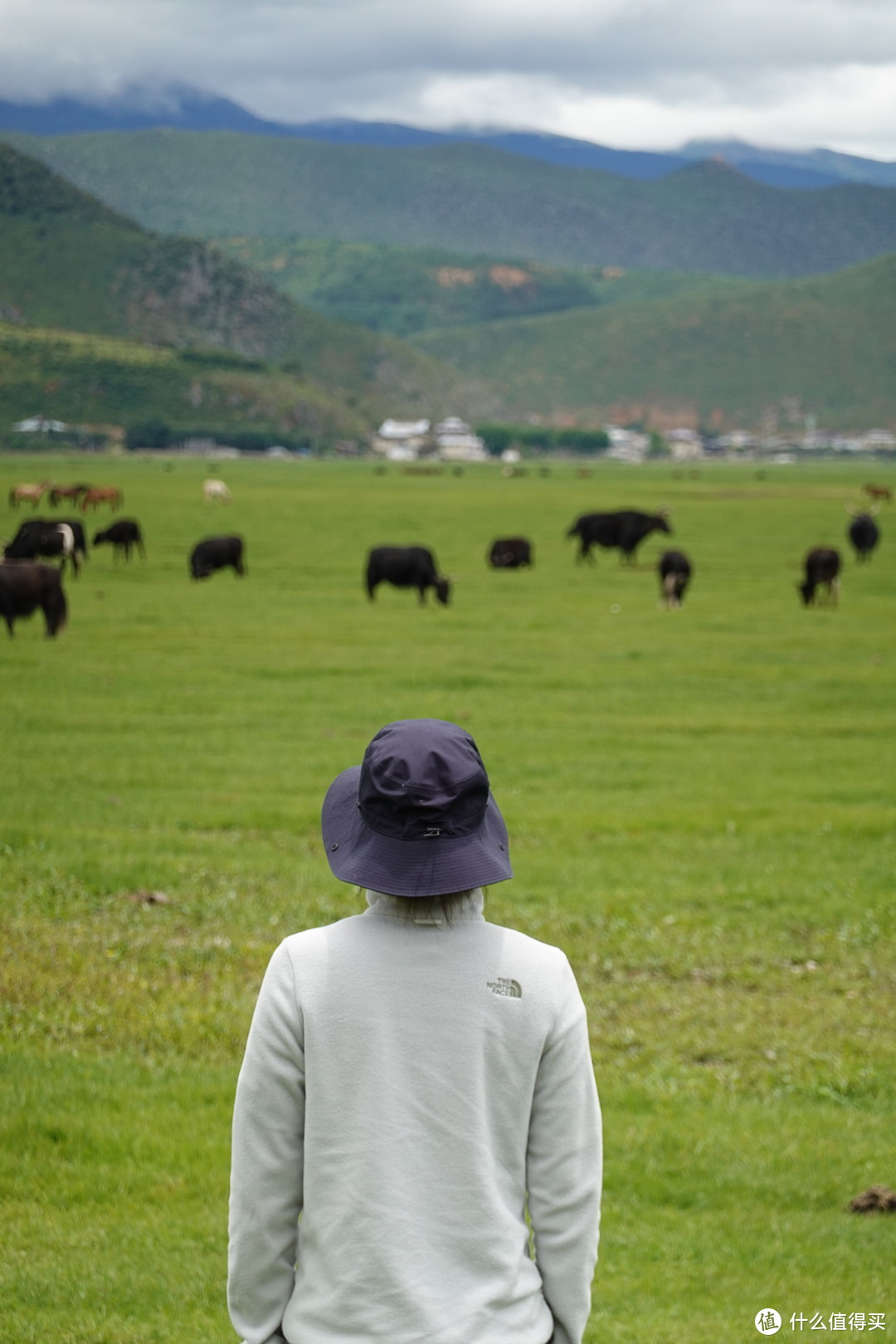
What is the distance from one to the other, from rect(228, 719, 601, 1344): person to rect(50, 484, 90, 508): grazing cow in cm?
6085

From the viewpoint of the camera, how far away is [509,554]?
138ft

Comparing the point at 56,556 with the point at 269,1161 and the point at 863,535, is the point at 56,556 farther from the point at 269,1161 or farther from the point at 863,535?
the point at 269,1161

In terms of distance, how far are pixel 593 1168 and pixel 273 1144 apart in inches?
25.3

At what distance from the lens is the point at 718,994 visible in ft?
29.3

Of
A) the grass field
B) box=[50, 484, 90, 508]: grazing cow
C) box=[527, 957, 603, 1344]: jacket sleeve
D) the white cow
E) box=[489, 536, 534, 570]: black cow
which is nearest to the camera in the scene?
box=[527, 957, 603, 1344]: jacket sleeve

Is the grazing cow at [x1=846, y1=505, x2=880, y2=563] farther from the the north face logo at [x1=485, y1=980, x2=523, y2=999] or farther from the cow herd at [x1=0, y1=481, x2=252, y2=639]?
the the north face logo at [x1=485, y1=980, x2=523, y2=999]

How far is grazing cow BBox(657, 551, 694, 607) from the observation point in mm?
32906

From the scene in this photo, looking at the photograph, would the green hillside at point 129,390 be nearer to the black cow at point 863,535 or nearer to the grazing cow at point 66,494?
the grazing cow at point 66,494

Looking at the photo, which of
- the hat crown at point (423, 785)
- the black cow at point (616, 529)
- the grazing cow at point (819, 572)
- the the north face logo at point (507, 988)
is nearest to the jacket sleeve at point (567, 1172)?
the the north face logo at point (507, 988)

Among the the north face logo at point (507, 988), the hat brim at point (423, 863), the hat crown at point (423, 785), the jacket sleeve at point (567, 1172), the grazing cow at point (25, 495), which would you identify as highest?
the hat crown at point (423, 785)

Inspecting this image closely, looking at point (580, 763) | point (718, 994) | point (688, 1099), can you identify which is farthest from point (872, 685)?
point (688, 1099)

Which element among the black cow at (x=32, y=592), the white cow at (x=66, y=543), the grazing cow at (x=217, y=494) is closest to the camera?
the black cow at (x=32, y=592)

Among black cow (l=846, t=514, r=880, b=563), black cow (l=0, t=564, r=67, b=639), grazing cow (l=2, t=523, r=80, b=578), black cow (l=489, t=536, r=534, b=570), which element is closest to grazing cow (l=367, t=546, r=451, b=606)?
grazing cow (l=2, t=523, r=80, b=578)

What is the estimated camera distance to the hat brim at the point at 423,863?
A: 9.73ft
